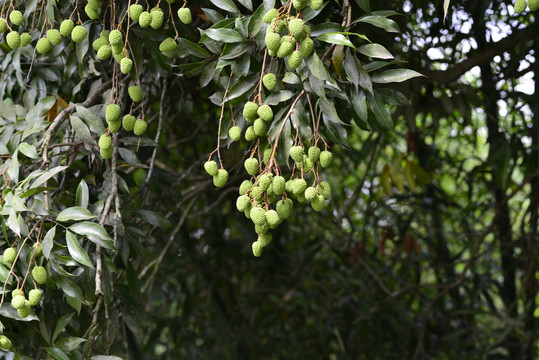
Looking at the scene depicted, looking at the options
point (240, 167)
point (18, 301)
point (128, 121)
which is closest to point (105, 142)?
point (128, 121)

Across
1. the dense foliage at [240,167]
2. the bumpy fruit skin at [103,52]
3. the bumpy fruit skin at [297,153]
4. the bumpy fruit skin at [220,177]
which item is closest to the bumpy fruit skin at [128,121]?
the dense foliage at [240,167]

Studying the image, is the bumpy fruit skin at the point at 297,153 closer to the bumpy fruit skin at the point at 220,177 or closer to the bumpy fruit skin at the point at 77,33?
the bumpy fruit skin at the point at 220,177

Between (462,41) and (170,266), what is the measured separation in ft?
4.27

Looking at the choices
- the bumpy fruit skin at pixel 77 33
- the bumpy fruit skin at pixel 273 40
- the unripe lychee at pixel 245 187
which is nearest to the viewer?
the bumpy fruit skin at pixel 273 40

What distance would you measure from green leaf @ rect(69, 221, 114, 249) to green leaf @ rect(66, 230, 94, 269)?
0.02 m

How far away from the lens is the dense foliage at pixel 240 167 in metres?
0.91

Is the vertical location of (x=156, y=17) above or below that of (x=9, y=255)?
above

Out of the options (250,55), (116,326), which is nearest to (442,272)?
(116,326)

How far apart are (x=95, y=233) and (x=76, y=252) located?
0.04 meters

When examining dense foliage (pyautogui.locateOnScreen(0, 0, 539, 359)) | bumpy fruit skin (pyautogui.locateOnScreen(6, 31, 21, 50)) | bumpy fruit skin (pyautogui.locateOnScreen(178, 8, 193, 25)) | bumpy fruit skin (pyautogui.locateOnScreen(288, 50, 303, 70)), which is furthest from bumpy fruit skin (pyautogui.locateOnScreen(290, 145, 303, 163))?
bumpy fruit skin (pyautogui.locateOnScreen(6, 31, 21, 50))

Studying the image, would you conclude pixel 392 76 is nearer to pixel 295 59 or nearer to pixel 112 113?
pixel 295 59

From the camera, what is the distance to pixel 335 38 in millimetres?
826

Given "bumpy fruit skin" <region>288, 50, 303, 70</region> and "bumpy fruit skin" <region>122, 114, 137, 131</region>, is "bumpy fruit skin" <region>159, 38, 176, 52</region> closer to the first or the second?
"bumpy fruit skin" <region>122, 114, 137, 131</region>

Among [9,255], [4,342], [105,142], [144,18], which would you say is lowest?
[4,342]
